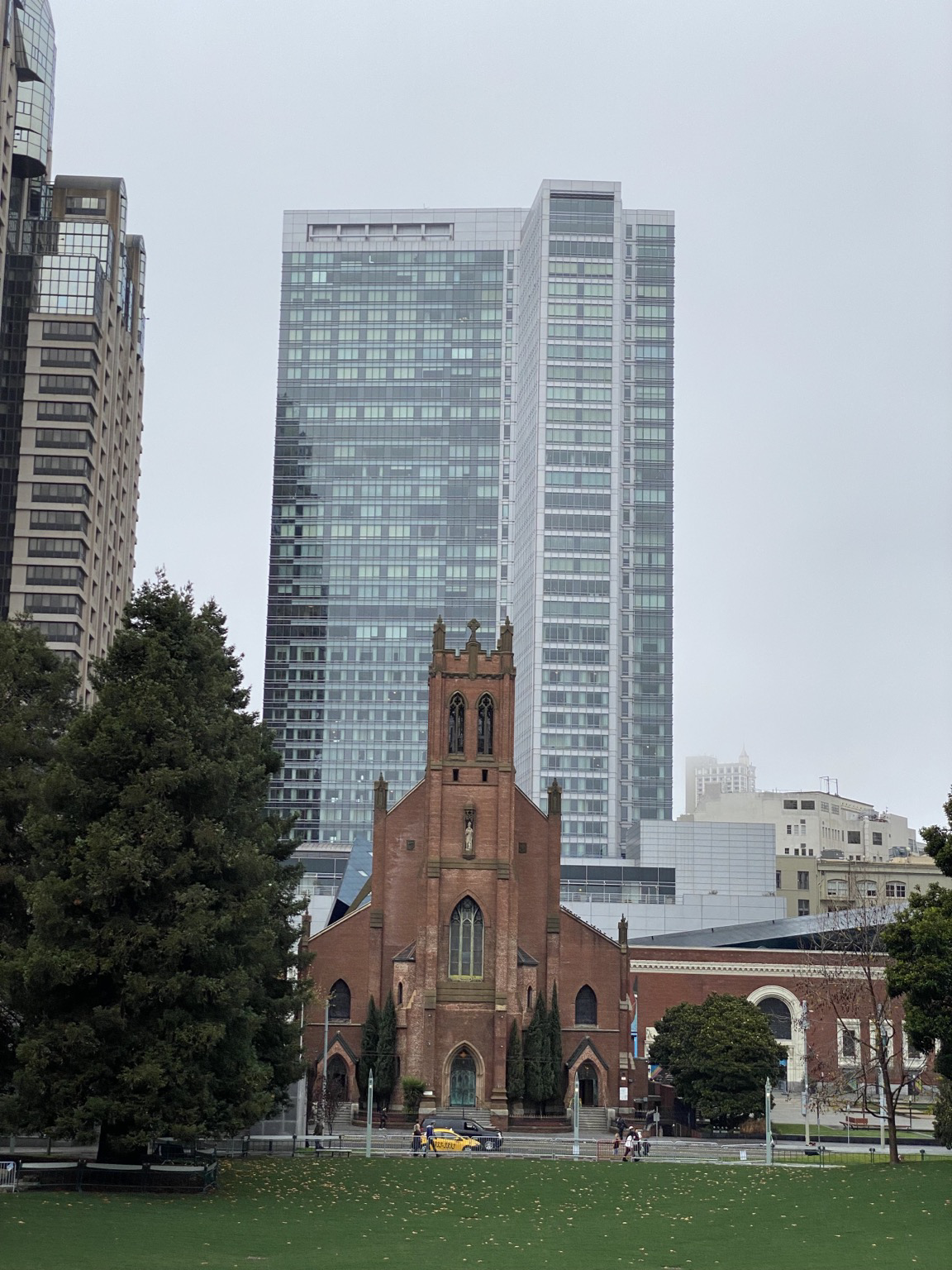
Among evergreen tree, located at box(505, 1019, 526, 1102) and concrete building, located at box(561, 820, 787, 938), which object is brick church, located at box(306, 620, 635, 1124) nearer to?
evergreen tree, located at box(505, 1019, 526, 1102)

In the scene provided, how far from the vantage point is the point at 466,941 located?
84125 mm

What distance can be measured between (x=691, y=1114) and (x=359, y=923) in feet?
67.4

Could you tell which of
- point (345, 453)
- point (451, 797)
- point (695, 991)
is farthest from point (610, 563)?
point (451, 797)

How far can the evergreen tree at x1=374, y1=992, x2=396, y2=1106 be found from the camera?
81.1m

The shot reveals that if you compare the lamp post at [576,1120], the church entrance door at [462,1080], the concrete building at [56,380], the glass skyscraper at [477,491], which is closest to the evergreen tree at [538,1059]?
the lamp post at [576,1120]

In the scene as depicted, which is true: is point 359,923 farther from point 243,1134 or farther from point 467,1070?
point 243,1134

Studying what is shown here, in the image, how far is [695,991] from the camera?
340ft

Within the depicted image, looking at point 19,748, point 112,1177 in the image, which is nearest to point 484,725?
point 19,748

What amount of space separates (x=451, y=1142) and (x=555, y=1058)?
1580 centimetres

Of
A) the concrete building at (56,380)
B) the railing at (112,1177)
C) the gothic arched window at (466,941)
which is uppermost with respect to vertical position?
the concrete building at (56,380)

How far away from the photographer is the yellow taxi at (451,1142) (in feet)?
219

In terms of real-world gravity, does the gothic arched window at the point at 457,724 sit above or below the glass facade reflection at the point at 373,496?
below

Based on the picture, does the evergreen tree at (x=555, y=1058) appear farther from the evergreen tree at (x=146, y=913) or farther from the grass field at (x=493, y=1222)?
the evergreen tree at (x=146, y=913)

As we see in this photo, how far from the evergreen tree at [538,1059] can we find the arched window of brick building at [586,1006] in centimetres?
486
